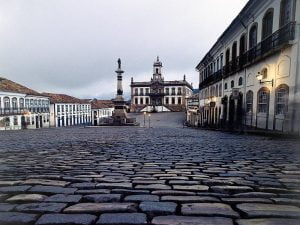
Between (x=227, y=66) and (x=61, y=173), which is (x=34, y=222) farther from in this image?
(x=227, y=66)

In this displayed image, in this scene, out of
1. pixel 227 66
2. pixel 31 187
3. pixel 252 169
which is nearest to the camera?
pixel 31 187

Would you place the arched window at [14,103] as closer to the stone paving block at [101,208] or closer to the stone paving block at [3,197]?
the stone paving block at [3,197]

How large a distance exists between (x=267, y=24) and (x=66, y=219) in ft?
51.2

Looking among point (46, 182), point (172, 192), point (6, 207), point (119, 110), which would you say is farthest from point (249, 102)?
point (119, 110)

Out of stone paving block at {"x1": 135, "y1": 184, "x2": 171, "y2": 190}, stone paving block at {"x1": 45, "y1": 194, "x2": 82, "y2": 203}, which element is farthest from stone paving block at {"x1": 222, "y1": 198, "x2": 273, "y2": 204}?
stone paving block at {"x1": 45, "y1": 194, "x2": 82, "y2": 203}

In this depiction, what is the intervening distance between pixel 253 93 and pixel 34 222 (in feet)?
50.5

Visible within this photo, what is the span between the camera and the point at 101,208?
2240 millimetres

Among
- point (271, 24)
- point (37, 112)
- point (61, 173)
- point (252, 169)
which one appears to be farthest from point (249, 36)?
point (37, 112)

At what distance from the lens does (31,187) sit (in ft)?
9.68

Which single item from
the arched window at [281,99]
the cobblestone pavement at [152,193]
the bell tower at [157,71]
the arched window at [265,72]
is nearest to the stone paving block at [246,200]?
the cobblestone pavement at [152,193]

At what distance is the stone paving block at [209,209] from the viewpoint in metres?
2.10

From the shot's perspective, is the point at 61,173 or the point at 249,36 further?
the point at 249,36

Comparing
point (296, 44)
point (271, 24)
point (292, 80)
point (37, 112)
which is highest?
point (271, 24)

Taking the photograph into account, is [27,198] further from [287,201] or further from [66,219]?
[287,201]
